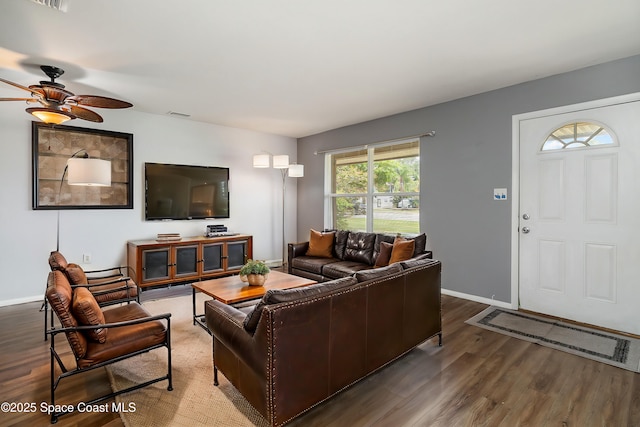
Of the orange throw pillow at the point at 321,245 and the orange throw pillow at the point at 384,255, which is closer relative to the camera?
the orange throw pillow at the point at 384,255

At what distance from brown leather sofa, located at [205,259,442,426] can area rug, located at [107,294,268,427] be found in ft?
0.47

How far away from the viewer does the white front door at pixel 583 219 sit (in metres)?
3.04

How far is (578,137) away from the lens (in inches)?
131

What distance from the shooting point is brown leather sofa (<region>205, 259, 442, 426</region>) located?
1644 mm

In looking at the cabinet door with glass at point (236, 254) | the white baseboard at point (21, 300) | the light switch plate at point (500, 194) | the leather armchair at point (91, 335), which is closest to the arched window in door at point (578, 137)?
the light switch plate at point (500, 194)

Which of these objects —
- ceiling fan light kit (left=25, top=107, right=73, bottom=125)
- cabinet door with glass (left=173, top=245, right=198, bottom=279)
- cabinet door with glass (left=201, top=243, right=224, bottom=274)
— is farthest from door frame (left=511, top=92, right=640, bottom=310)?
ceiling fan light kit (left=25, top=107, right=73, bottom=125)

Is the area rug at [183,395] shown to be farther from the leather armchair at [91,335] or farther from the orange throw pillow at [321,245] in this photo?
the orange throw pillow at [321,245]

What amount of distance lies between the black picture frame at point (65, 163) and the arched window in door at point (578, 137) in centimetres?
546

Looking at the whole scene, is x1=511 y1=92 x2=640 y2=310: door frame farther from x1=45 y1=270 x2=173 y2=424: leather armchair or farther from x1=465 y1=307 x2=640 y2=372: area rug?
x1=45 y1=270 x2=173 y2=424: leather armchair

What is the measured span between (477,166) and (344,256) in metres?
2.11

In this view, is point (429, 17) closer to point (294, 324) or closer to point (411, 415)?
point (294, 324)

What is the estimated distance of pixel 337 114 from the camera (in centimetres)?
498

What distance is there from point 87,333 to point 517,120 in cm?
448

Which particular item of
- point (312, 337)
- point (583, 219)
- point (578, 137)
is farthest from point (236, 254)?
point (578, 137)
